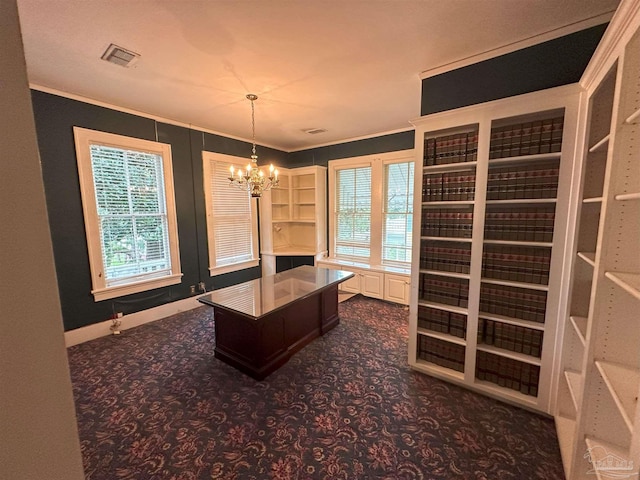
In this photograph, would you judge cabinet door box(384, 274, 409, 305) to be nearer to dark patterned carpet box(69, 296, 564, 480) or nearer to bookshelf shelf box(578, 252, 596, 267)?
dark patterned carpet box(69, 296, 564, 480)

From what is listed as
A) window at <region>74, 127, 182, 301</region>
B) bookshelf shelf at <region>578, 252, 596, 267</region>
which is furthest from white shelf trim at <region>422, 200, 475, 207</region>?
window at <region>74, 127, 182, 301</region>

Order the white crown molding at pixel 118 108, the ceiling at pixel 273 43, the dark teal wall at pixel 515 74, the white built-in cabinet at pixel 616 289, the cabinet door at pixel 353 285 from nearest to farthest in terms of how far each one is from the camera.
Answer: the white built-in cabinet at pixel 616 289, the ceiling at pixel 273 43, the dark teal wall at pixel 515 74, the white crown molding at pixel 118 108, the cabinet door at pixel 353 285

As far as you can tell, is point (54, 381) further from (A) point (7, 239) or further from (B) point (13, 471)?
(A) point (7, 239)

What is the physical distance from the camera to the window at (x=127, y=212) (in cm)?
322

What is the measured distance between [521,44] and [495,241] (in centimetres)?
155

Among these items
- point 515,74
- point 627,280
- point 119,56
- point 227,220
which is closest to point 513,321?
point 627,280

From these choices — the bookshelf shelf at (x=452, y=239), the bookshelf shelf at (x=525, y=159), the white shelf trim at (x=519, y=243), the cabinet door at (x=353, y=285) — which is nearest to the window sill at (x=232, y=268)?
the cabinet door at (x=353, y=285)

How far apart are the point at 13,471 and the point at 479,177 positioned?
2.67 metres

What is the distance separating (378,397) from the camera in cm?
231

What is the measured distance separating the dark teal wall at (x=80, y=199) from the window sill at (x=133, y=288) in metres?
0.07

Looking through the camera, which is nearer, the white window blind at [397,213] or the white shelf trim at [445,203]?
the white shelf trim at [445,203]

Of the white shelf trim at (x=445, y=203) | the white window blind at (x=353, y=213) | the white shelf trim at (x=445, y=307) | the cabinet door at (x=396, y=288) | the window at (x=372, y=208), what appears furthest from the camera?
the white window blind at (x=353, y=213)

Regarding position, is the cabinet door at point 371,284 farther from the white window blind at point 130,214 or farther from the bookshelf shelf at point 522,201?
the white window blind at point 130,214

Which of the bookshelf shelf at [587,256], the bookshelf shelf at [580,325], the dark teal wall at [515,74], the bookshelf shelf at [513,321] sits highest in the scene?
the dark teal wall at [515,74]
